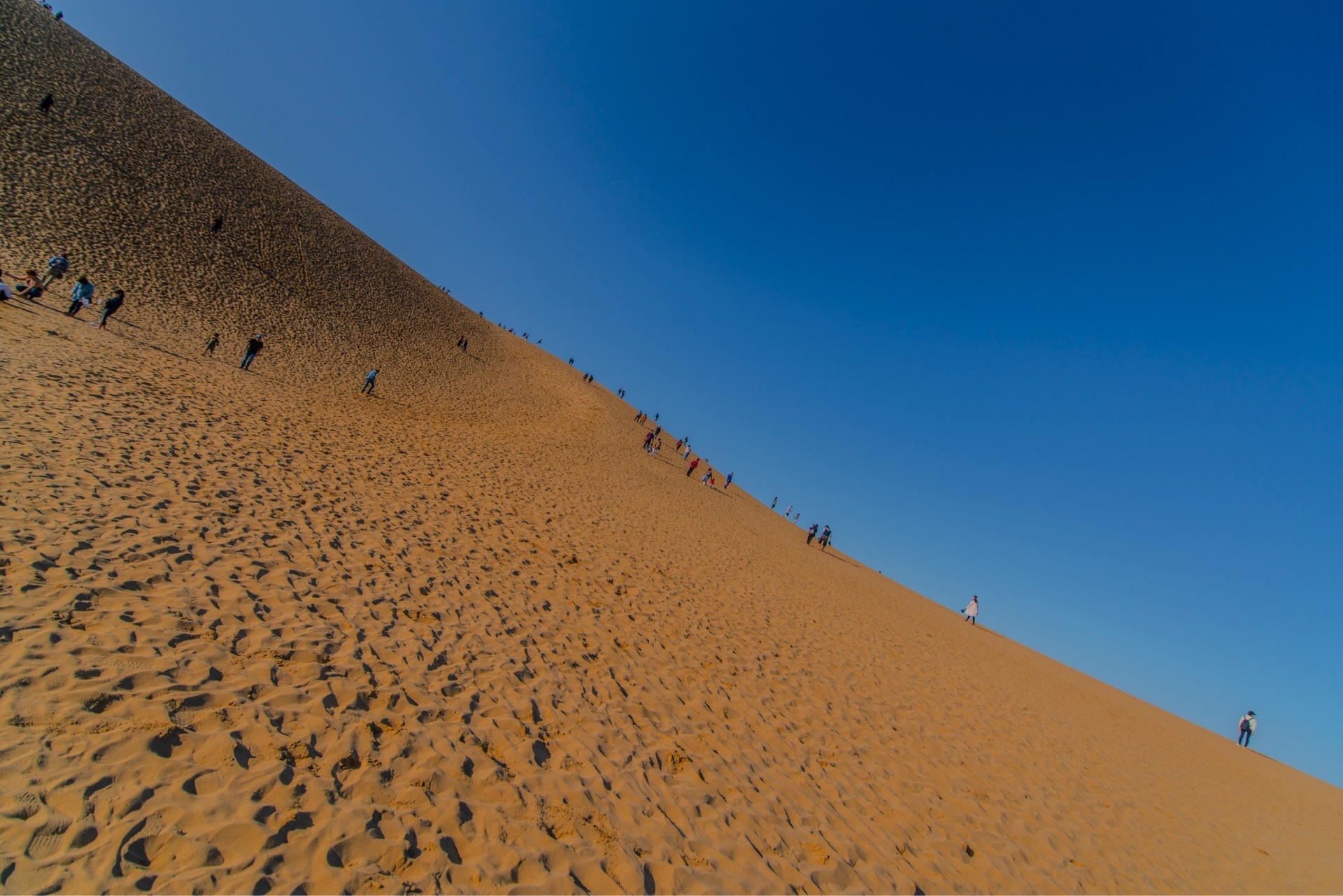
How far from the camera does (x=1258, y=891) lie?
28.3ft

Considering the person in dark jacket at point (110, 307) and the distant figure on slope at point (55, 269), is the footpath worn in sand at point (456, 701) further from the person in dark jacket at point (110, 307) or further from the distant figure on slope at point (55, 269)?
the distant figure on slope at point (55, 269)

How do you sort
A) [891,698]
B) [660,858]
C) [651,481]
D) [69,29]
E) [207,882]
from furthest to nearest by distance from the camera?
1. [69,29]
2. [651,481]
3. [891,698]
4. [660,858]
5. [207,882]

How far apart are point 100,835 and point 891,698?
41.0ft

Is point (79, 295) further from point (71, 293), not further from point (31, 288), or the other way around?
point (71, 293)

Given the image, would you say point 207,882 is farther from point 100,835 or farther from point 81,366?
point 81,366

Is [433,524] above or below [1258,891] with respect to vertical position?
below

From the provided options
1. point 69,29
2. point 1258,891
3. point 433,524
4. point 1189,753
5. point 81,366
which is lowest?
point 81,366

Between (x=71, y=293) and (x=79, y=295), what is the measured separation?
3496mm

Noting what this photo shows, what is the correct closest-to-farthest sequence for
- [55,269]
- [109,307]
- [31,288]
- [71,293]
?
[31,288] → [109,307] → [55,269] → [71,293]

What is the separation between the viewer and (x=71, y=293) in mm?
20203

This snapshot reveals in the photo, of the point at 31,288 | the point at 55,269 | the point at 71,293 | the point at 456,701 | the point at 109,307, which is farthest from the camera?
the point at 71,293

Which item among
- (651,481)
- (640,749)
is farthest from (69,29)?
(640,749)

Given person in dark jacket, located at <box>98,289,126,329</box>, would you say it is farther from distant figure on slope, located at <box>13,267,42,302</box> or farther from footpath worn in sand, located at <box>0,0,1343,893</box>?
distant figure on slope, located at <box>13,267,42,302</box>

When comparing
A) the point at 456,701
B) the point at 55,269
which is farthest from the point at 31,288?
the point at 456,701
